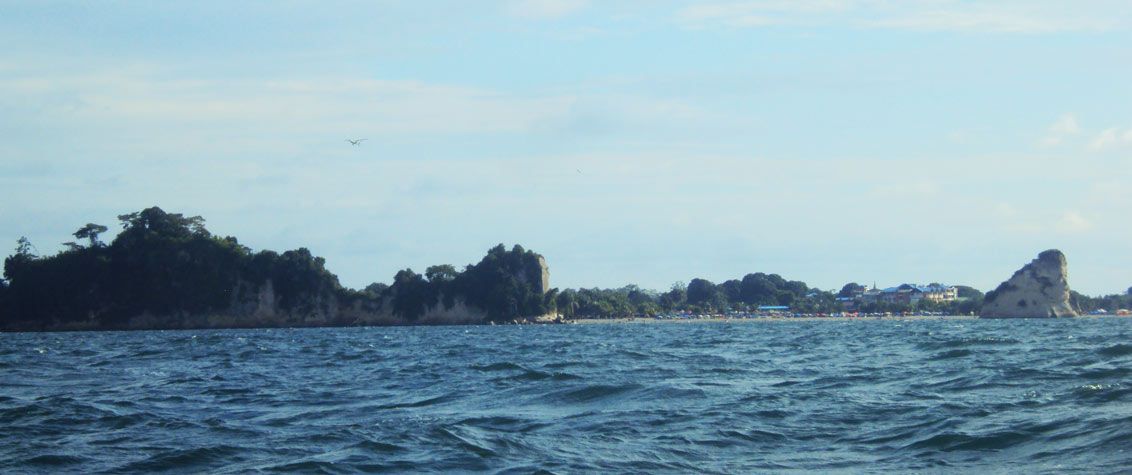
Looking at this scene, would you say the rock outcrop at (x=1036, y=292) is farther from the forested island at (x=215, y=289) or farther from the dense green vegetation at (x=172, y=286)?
the dense green vegetation at (x=172, y=286)

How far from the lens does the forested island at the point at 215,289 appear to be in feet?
389

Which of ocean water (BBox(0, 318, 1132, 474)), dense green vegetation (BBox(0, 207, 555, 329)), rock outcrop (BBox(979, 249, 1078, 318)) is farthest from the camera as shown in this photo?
rock outcrop (BBox(979, 249, 1078, 318))

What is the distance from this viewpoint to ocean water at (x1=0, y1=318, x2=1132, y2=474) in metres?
13.0

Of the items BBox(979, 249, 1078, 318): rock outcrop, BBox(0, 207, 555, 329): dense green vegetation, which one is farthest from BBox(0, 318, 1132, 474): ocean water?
BBox(979, 249, 1078, 318): rock outcrop

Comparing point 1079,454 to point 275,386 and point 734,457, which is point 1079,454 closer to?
point 734,457

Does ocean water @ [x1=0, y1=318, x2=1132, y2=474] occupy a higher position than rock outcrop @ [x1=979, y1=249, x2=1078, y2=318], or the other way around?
rock outcrop @ [x1=979, y1=249, x2=1078, y2=318]

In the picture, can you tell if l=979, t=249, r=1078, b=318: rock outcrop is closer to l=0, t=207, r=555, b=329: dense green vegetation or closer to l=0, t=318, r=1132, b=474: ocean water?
l=0, t=207, r=555, b=329: dense green vegetation

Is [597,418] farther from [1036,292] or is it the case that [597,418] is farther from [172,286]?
[1036,292]

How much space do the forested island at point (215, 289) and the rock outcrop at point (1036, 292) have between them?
180 feet

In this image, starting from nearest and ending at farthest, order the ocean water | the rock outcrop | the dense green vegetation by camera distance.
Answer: the ocean water, the dense green vegetation, the rock outcrop

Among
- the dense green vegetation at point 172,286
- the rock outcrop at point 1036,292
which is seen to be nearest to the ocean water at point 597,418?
the dense green vegetation at point 172,286

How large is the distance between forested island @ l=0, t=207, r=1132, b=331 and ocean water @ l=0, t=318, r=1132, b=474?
98336 mm

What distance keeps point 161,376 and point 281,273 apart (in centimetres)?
10121

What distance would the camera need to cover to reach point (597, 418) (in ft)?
56.1
